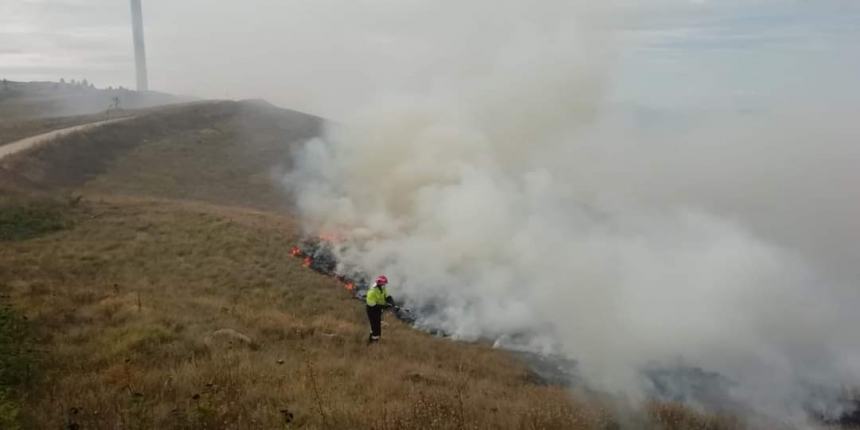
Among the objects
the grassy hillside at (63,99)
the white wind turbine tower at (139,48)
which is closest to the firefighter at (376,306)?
the grassy hillside at (63,99)

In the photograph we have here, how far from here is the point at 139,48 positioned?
98.8 meters

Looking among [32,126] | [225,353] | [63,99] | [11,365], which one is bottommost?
[225,353]

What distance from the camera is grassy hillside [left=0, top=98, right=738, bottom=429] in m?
7.61

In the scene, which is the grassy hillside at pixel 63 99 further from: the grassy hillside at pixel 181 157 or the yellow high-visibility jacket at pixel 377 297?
the yellow high-visibility jacket at pixel 377 297

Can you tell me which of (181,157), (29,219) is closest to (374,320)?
(29,219)

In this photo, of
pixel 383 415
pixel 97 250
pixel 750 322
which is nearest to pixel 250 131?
pixel 97 250

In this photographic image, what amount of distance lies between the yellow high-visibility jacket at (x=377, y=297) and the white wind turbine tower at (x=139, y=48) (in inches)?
3678

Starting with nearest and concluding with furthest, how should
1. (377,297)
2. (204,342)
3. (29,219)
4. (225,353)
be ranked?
(225,353)
(204,342)
(377,297)
(29,219)

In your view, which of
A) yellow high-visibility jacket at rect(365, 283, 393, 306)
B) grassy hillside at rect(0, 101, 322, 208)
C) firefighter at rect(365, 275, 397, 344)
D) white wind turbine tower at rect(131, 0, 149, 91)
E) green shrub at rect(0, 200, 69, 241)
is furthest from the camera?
white wind turbine tower at rect(131, 0, 149, 91)

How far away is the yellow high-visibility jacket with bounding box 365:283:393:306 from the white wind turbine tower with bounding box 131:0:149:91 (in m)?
93.4

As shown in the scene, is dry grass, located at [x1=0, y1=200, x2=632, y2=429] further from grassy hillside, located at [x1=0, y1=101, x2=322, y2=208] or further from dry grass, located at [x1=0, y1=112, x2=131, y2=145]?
dry grass, located at [x1=0, y1=112, x2=131, y2=145]

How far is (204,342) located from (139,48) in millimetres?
101090

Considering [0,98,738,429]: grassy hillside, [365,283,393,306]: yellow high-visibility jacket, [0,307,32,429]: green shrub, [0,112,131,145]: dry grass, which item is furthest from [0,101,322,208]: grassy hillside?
[0,307,32,429]: green shrub

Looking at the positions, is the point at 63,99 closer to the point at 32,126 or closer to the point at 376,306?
the point at 32,126
